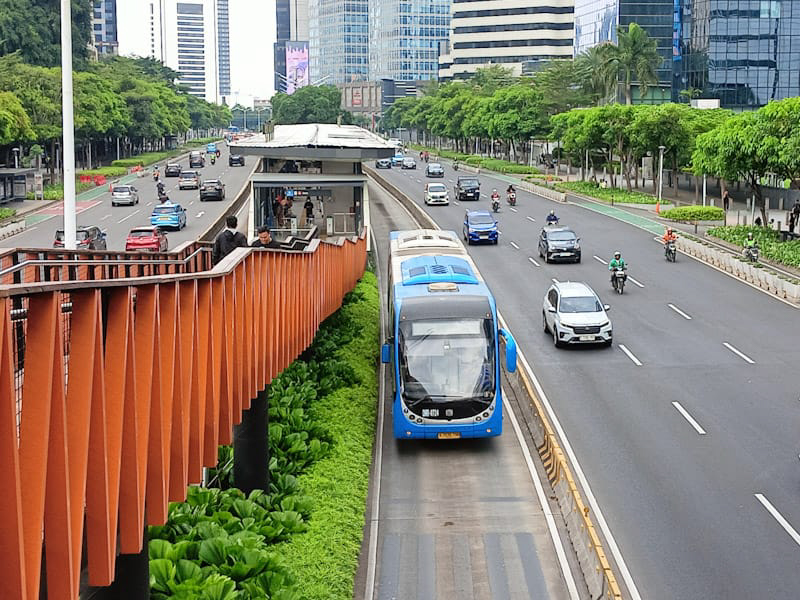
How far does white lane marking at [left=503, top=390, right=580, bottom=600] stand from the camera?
16609mm

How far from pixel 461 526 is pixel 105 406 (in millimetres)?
11146

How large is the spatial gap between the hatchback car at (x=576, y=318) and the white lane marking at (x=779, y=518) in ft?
41.3

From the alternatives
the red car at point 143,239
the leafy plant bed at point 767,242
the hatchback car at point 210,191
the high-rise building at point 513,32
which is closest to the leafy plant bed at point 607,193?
the leafy plant bed at point 767,242

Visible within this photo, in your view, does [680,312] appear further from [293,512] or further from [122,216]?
[122,216]

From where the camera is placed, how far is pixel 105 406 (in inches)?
350

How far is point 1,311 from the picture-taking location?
6.66m

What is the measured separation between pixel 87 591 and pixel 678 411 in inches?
693

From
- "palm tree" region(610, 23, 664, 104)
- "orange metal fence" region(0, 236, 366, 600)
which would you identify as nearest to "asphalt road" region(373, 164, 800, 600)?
"orange metal fence" region(0, 236, 366, 600)

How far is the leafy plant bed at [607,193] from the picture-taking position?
76.1m

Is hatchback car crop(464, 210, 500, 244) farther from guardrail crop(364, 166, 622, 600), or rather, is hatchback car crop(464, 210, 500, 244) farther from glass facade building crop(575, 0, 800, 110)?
glass facade building crop(575, 0, 800, 110)

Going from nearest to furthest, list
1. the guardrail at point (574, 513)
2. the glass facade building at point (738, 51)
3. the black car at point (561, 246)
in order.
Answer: the guardrail at point (574, 513) < the black car at point (561, 246) < the glass facade building at point (738, 51)

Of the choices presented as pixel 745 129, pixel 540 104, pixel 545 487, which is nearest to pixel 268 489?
pixel 545 487

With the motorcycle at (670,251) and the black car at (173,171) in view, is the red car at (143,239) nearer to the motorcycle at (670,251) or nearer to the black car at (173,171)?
the motorcycle at (670,251)

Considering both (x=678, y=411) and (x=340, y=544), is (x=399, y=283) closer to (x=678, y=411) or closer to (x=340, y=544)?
(x=678, y=411)
